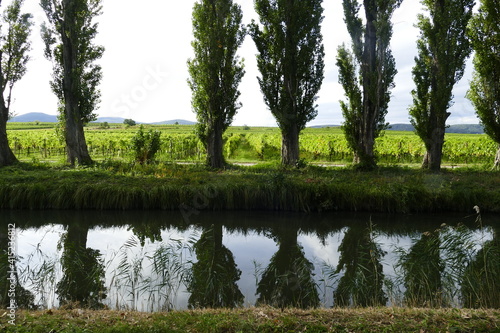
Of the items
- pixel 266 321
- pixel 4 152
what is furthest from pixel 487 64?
pixel 4 152

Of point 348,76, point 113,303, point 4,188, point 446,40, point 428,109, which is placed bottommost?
point 113,303

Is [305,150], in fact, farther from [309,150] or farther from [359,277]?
[359,277]

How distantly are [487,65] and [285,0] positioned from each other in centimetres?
855

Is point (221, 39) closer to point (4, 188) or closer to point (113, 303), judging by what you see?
point (4, 188)

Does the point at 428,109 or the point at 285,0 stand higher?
the point at 285,0

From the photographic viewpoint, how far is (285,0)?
14.1 metres

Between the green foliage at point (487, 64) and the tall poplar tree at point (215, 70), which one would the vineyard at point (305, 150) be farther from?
the green foliage at point (487, 64)

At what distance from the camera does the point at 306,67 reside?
14.3 m

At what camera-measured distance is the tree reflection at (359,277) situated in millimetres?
4695

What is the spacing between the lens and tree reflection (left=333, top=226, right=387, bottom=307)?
470cm

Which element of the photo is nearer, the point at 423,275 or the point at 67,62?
the point at 423,275

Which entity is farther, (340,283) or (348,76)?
(348,76)

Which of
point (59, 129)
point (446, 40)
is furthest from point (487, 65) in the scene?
point (59, 129)

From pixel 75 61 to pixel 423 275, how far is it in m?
15.3
